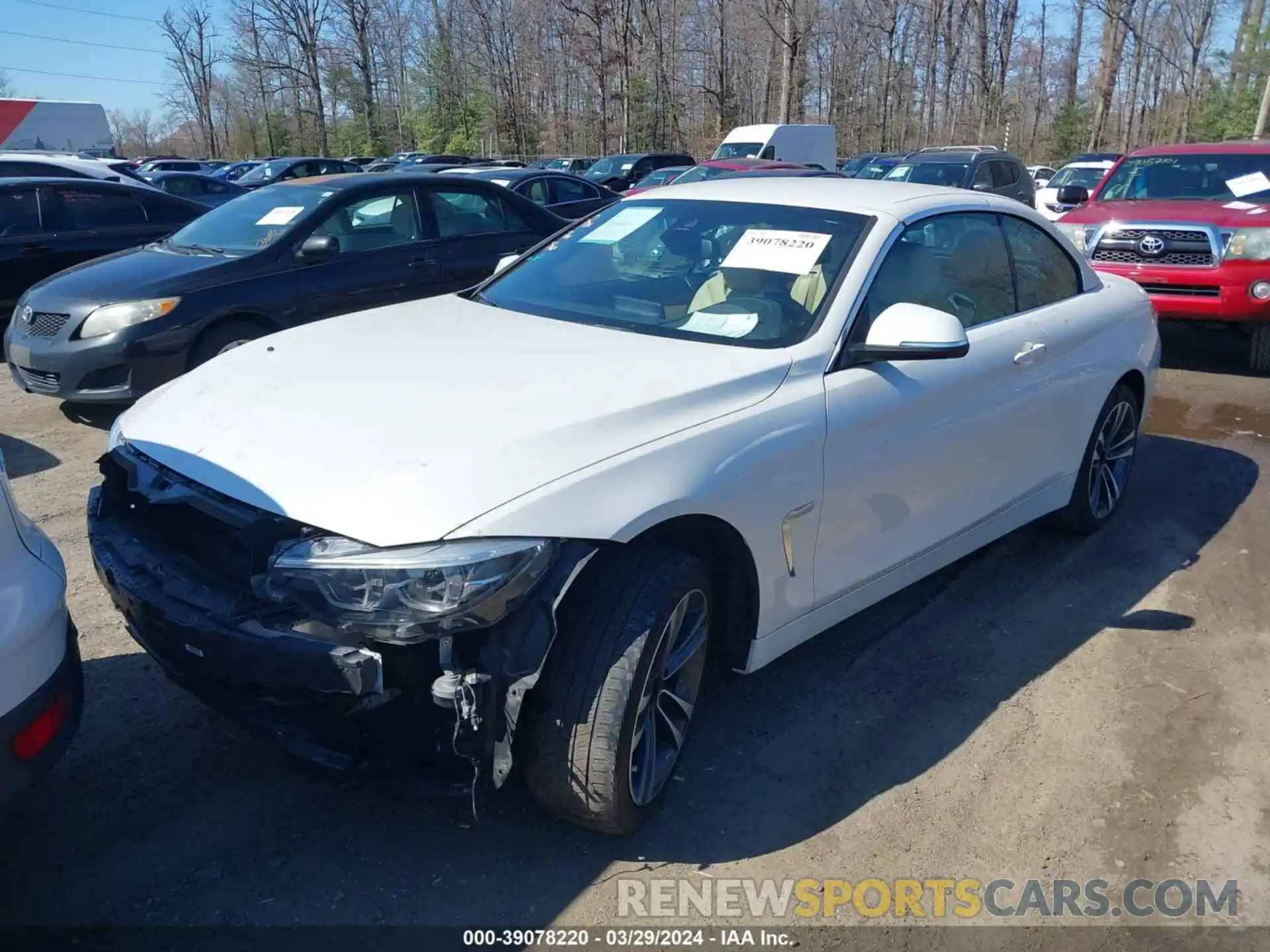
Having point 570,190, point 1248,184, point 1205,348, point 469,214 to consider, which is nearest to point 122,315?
point 469,214

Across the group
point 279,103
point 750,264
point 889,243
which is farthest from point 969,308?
point 279,103

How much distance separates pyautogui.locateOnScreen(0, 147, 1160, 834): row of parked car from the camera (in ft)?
7.70

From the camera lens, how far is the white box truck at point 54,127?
101ft

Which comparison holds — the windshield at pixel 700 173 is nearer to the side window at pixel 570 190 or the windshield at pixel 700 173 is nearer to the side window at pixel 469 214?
the side window at pixel 570 190

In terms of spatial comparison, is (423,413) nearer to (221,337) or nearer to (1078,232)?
(221,337)

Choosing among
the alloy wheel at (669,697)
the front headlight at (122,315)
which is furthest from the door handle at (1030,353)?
the front headlight at (122,315)

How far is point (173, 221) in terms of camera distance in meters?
10.1

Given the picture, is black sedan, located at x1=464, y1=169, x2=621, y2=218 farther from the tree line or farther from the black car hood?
the tree line

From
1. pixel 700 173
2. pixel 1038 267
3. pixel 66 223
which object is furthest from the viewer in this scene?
pixel 700 173

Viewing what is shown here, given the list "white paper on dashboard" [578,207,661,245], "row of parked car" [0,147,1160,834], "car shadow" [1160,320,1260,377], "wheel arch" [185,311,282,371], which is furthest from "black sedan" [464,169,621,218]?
"row of parked car" [0,147,1160,834]

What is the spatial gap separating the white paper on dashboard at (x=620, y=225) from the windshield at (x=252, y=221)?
3.79 m

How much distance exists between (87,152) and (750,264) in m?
34.3

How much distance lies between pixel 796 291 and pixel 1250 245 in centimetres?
647

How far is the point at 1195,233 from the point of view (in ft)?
27.3
